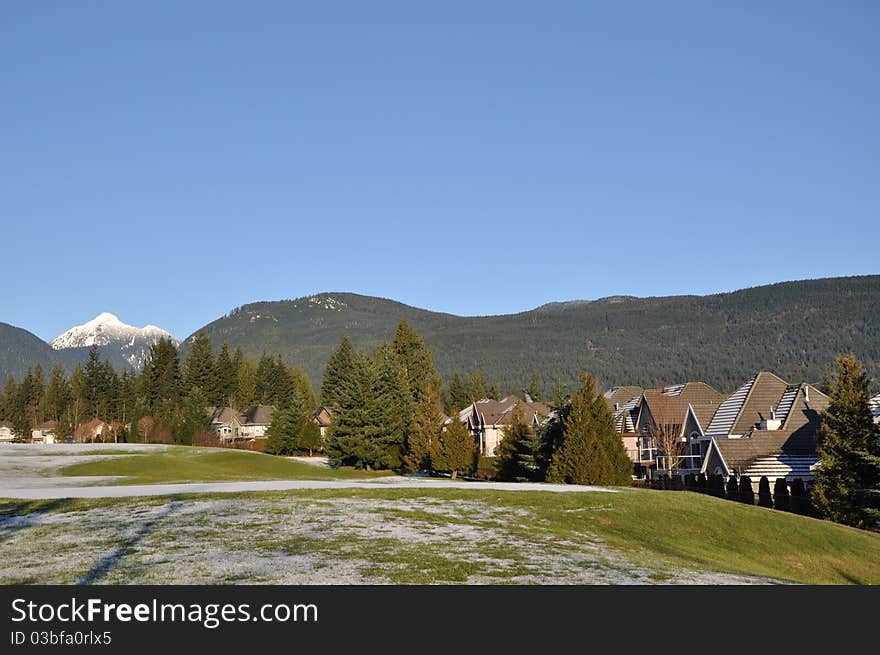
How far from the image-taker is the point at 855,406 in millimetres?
38875

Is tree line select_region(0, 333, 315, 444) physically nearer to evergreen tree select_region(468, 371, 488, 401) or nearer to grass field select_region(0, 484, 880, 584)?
evergreen tree select_region(468, 371, 488, 401)

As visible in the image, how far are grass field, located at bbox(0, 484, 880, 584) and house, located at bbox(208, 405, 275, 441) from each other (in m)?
107

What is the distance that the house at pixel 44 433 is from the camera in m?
143

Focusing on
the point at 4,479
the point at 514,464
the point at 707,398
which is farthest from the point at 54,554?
the point at 707,398

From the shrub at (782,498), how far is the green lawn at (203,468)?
1087 inches

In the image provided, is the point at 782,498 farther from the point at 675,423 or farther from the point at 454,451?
the point at 675,423

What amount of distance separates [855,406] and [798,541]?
13.3 metres

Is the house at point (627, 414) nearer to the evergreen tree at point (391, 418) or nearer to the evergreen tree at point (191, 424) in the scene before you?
the evergreen tree at point (391, 418)

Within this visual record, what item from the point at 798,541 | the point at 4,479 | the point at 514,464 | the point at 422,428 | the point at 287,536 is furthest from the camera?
the point at 422,428

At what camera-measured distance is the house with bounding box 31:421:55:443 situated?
143 metres

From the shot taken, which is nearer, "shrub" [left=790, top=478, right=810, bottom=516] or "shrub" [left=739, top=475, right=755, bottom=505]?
"shrub" [left=790, top=478, right=810, bottom=516]

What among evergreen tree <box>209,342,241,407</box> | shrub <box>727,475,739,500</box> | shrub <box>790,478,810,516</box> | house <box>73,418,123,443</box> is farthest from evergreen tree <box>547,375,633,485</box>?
evergreen tree <box>209,342,241,407</box>

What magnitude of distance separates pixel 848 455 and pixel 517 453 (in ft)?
75.8
